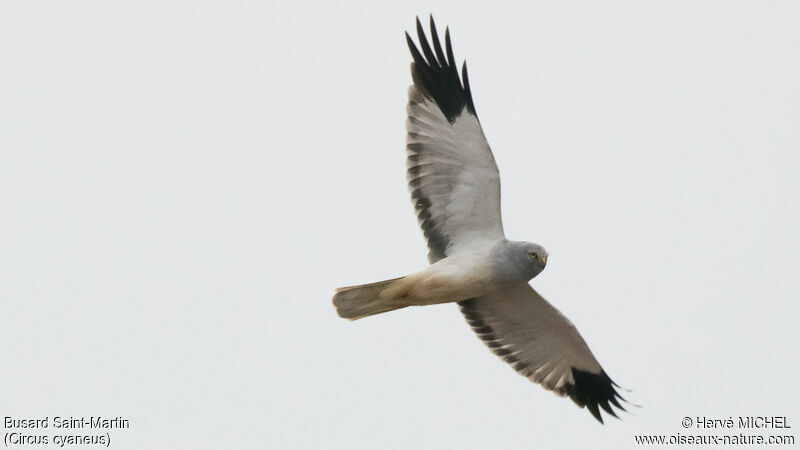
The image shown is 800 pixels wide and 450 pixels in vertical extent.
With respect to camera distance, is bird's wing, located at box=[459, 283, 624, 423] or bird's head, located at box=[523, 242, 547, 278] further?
bird's wing, located at box=[459, 283, 624, 423]

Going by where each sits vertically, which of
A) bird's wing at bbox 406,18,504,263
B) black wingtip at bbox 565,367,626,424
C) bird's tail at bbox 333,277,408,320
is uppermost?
bird's wing at bbox 406,18,504,263

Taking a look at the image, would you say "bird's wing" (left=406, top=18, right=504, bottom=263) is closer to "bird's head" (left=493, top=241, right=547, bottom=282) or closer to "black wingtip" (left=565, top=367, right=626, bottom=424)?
"bird's head" (left=493, top=241, right=547, bottom=282)

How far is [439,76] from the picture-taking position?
13.4 meters

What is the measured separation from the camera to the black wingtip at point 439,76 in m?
13.3

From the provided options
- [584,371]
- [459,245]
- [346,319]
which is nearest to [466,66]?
[459,245]

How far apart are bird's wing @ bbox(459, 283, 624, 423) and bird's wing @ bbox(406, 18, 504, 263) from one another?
0.98 metres

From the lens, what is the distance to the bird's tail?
43.6 feet

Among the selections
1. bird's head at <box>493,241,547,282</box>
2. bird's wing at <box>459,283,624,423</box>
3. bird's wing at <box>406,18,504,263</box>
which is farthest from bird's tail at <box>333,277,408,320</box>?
bird's wing at <box>459,283,624,423</box>

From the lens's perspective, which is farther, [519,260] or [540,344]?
[540,344]

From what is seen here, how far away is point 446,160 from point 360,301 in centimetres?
171

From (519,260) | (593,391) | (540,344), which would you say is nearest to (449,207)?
(519,260)

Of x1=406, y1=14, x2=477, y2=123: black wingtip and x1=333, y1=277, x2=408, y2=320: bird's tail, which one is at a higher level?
x1=406, y1=14, x2=477, y2=123: black wingtip

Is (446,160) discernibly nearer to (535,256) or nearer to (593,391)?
(535,256)

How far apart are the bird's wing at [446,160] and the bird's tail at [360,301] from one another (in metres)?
0.73
